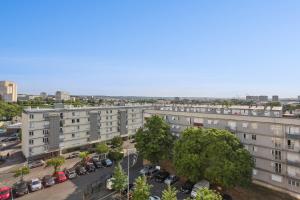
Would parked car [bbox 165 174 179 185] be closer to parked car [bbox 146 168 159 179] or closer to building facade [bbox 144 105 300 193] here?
parked car [bbox 146 168 159 179]

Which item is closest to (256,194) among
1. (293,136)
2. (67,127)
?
(293,136)

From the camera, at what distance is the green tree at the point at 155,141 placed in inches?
2072

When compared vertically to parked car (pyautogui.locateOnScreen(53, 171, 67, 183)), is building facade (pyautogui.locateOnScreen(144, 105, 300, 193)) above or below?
above

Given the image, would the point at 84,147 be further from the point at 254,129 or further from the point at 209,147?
the point at 254,129

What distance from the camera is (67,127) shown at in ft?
229

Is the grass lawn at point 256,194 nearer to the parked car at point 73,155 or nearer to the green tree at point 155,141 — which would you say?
the green tree at point 155,141

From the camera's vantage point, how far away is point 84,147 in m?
75.4

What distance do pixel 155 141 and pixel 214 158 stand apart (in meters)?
16.0

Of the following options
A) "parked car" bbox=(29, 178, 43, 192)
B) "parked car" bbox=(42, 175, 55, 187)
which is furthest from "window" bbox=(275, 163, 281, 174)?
"parked car" bbox=(29, 178, 43, 192)

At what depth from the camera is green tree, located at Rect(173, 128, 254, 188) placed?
38.1 metres

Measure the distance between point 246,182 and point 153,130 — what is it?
2277 centimetres

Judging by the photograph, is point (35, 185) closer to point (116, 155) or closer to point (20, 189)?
point (20, 189)

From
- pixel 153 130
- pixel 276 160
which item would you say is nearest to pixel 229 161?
pixel 276 160

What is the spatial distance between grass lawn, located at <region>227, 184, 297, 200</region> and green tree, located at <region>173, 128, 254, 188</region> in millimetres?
3361
